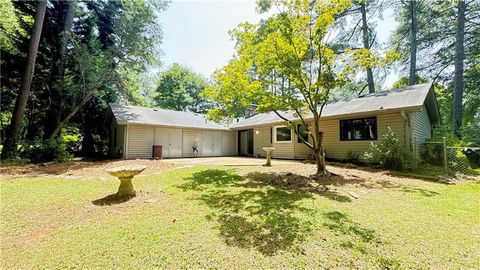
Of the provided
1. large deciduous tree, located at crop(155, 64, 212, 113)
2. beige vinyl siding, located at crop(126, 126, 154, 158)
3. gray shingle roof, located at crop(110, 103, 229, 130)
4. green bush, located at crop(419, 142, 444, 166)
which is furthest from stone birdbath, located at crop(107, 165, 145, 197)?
large deciduous tree, located at crop(155, 64, 212, 113)

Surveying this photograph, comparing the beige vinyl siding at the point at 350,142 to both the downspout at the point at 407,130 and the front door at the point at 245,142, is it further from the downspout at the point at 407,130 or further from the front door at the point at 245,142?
the front door at the point at 245,142

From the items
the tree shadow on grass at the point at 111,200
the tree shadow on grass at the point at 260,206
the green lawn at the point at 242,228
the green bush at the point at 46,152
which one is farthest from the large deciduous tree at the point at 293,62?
the green bush at the point at 46,152

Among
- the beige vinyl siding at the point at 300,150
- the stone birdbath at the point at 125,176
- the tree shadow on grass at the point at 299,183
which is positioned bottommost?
the tree shadow on grass at the point at 299,183

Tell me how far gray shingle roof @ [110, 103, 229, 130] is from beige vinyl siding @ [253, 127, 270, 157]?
9.98ft

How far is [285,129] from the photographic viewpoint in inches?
559

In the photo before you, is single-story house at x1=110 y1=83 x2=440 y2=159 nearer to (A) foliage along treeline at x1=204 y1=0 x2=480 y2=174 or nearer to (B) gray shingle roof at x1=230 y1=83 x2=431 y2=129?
(B) gray shingle roof at x1=230 y1=83 x2=431 y2=129

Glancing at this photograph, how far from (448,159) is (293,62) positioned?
7.70m

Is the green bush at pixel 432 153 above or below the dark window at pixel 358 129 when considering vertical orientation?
below

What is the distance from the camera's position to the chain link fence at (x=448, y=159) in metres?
8.54

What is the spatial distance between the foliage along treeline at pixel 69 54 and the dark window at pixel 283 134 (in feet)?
33.3

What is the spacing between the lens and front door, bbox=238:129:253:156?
58.3 ft

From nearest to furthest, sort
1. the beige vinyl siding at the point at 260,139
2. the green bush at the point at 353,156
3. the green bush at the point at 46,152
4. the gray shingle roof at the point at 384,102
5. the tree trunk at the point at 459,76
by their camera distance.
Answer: the gray shingle roof at the point at 384,102
the green bush at the point at 353,156
the green bush at the point at 46,152
the tree trunk at the point at 459,76
the beige vinyl siding at the point at 260,139

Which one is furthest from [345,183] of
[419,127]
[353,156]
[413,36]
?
[413,36]

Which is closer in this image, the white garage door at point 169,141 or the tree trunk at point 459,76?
the tree trunk at point 459,76
